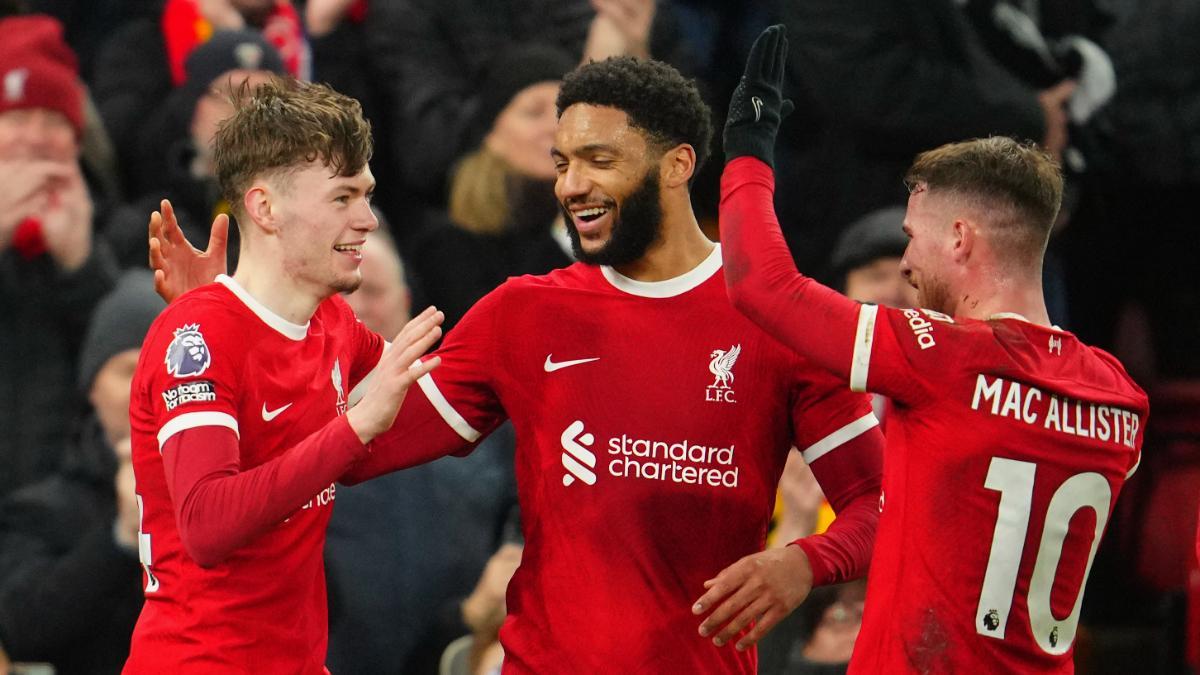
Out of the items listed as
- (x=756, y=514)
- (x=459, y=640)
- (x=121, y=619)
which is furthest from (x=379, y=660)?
(x=756, y=514)

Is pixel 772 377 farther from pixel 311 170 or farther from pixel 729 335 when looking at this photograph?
pixel 311 170

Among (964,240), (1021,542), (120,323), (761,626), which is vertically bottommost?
(761,626)

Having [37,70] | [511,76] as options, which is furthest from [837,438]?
[37,70]

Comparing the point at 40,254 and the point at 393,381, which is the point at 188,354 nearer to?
the point at 393,381

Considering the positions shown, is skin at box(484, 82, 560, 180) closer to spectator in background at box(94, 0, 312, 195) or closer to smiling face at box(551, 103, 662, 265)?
spectator in background at box(94, 0, 312, 195)

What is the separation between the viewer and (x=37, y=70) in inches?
250

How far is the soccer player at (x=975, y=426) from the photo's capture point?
3.54 m

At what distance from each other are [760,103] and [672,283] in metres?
0.45

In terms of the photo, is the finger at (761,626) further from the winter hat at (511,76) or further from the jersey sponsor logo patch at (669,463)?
the winter hat at (511,76)

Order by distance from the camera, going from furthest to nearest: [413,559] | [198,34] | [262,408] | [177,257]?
[198,34], [413,559], [177,257], [262,408]

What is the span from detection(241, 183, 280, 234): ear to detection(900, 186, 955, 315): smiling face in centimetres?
131

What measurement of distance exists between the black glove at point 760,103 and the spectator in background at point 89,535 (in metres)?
2.42

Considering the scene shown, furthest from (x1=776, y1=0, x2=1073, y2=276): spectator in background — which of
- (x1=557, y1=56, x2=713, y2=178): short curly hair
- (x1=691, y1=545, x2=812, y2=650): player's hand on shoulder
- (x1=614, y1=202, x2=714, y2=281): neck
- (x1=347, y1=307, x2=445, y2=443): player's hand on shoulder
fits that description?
(x1=347, y1=307, x2=445, y2=443): player's hand on shoulder

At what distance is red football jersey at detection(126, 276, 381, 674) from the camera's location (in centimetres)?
356
